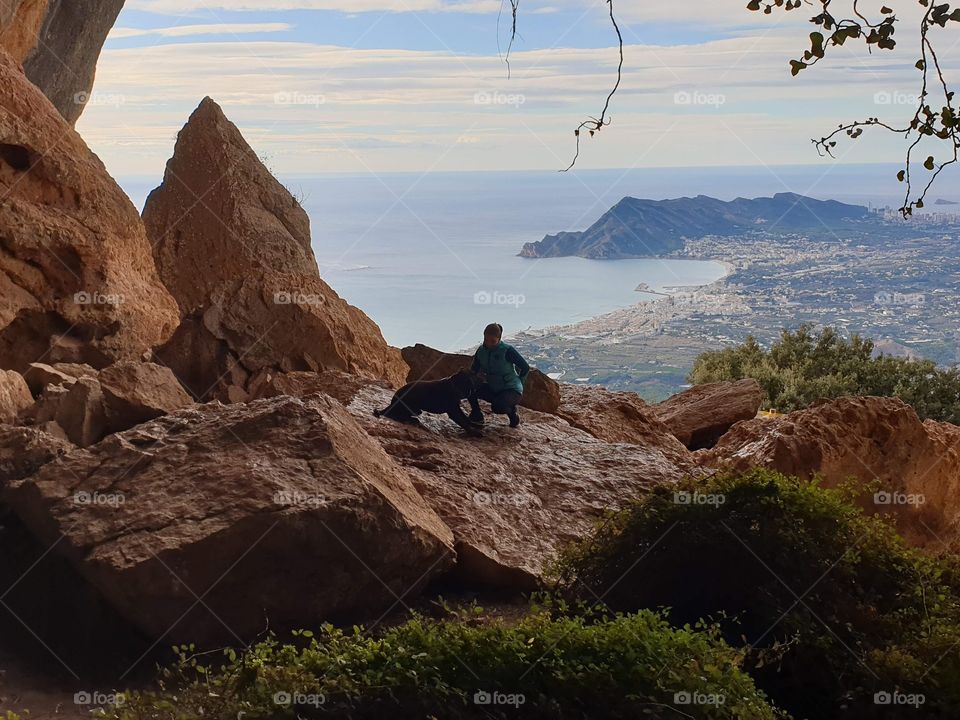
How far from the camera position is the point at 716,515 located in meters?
7.04

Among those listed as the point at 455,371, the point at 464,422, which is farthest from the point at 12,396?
the point at 455,371

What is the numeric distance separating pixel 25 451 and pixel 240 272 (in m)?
7.98

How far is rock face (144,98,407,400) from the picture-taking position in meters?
11.6

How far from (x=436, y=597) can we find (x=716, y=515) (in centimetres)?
206

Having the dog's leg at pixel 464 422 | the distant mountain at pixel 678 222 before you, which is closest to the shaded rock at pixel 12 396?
the dog's leg at pixel 464 422

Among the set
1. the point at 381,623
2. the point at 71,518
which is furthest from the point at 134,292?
the point at 381,623

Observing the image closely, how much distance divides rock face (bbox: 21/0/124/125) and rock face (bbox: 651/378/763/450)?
11641 millimetres

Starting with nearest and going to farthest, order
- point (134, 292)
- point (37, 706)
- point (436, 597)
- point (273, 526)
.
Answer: point (37, 706) → point (273, 526) → point (436, 597) → point (134, 292)

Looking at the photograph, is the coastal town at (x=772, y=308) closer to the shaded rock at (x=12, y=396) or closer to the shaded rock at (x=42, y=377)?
the shaded rock at (x=42, y=377)

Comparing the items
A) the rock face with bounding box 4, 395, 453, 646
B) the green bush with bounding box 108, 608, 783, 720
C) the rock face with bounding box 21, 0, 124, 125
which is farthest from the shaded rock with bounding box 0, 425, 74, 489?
the rock face with bounding box 21, 0, 124, 125

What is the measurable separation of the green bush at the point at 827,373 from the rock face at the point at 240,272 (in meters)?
10.9

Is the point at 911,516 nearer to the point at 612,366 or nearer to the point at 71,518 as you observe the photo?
the point at 71,518

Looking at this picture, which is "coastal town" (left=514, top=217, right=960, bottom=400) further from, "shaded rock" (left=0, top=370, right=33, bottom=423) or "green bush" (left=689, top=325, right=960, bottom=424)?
"shaded rock" (left=0, top=370, right=33, bottom=423)

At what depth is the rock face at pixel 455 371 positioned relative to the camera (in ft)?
36.1
